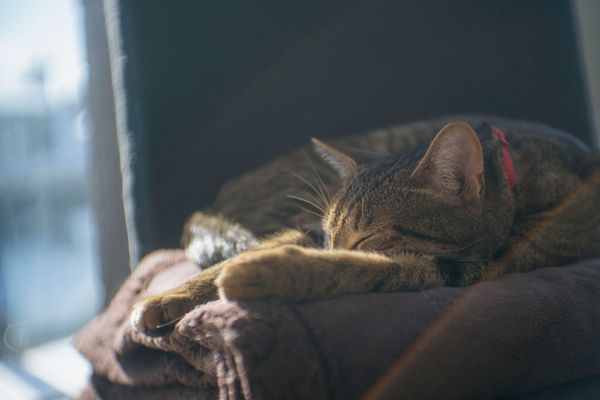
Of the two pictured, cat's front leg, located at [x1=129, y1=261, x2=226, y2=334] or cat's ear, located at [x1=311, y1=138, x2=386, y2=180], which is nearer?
cat's front leg, located at [x1=129, y1=261, x2=226, y2=334]

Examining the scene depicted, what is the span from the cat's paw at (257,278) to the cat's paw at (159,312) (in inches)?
11.0

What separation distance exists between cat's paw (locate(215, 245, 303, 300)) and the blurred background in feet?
3.22

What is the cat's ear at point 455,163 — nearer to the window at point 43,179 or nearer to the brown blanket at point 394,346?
the brown blanket at point 394,346

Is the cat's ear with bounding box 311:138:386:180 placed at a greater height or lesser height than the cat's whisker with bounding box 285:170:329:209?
greater

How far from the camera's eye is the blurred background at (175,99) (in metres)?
1.85

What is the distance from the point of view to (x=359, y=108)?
2.18m

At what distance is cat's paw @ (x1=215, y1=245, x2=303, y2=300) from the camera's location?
865 mm

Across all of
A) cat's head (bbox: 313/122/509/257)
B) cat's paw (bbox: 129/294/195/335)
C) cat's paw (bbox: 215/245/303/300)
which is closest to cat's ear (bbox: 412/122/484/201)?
cat's head (bbox: 313/122/509/257)

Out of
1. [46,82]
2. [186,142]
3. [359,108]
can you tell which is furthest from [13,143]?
[359,108]

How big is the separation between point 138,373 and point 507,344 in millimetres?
701

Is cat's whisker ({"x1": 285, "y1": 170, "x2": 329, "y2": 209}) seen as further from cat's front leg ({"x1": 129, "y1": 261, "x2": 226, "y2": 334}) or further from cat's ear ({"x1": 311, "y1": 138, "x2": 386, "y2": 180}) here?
cat's front leg ({"x1": 129, "y1": 261, "x2": 226, "y2": 334})

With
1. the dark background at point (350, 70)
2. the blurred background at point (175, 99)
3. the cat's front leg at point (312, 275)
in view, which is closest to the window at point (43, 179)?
the blurred background at point (175, 99)

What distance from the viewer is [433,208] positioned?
120cm

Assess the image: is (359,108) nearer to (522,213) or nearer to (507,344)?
(522,213)
